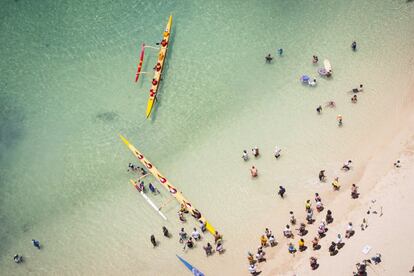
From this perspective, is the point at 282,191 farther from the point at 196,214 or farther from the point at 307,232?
the point at 196,214

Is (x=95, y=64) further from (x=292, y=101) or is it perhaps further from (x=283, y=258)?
(x=283, y=258)

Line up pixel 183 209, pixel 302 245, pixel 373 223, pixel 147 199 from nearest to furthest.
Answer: pixel 373 223 → pixel 302 245 → pixel 183 209 → pixel 147 199

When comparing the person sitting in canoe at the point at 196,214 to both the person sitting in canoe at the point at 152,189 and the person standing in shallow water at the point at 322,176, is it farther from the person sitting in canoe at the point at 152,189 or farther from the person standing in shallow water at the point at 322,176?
the person standing in shallow water at the point at 322,176

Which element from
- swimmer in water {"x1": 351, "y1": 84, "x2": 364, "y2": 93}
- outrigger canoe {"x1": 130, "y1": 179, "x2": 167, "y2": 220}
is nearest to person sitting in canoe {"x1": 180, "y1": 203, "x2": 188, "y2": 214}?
outrigger canoe {"x1": 130, "y1": 179, "x2": 167, "y2": 220}

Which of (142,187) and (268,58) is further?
(268,58)

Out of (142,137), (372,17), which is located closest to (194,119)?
(142,137)

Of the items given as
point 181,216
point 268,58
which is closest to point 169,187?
point 181,216

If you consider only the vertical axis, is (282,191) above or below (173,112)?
below

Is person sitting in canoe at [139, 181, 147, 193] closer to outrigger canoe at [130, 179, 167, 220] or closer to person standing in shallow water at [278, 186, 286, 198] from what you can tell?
outrigger canoe at [130, 179, 167, 220]
